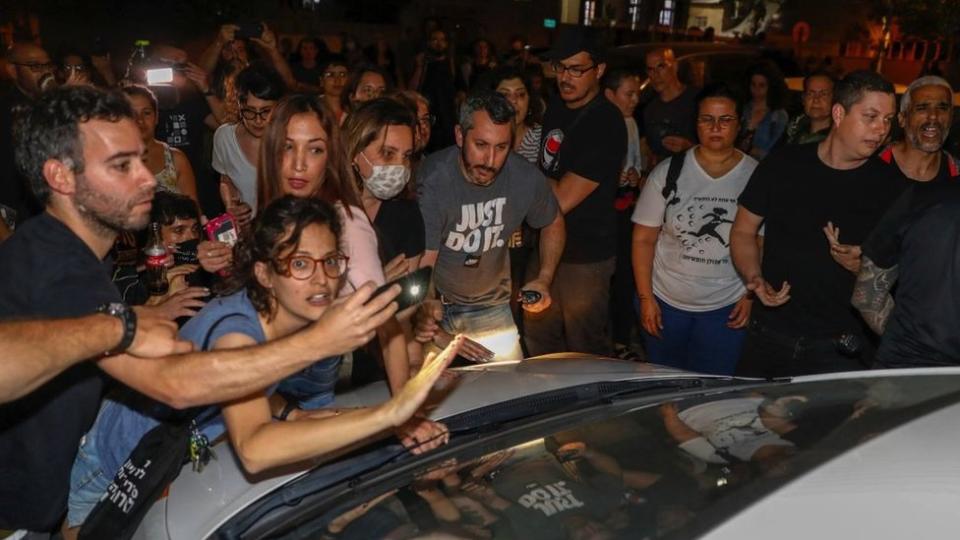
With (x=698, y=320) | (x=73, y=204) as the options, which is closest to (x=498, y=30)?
(x=698, y=320)

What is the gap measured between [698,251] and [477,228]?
116cm

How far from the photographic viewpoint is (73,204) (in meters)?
2.41

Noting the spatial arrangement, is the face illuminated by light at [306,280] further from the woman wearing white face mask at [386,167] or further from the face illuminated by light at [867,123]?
the face illuminated by light at [867,123]

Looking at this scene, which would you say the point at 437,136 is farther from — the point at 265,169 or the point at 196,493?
the point at 196,493

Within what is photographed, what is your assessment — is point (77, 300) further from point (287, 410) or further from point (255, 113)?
point (255, 113)

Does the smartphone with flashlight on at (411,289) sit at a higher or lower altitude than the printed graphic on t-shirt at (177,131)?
lower

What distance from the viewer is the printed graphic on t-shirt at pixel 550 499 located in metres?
1.81

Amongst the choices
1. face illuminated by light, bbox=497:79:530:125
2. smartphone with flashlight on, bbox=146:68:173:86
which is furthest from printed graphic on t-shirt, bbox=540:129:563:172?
smartphone with flashlight on, bbox=146:68:173:86

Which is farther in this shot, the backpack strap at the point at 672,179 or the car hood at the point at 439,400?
the backpack strap at the point at 672,179

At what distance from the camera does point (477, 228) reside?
4.12m

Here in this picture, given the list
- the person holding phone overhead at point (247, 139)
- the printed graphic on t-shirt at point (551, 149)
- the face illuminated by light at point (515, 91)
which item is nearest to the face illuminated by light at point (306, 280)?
the person holding phone overhead at point (247, 139)

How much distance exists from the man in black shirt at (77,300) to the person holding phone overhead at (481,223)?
5.34 ft

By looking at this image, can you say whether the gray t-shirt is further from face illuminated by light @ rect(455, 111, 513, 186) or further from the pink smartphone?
the pink smartphone

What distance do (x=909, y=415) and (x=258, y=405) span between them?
1.61 m
